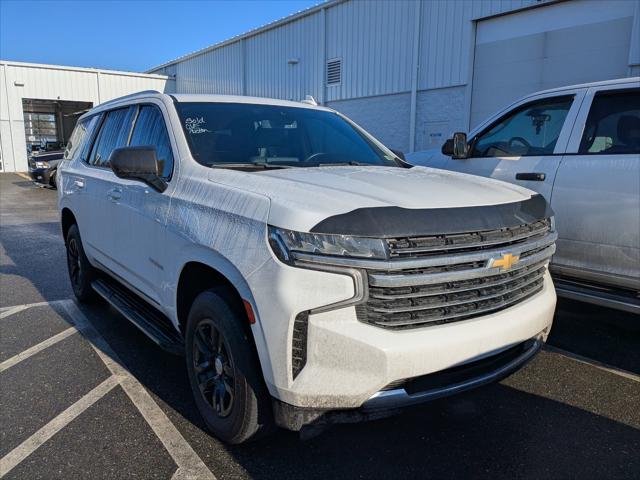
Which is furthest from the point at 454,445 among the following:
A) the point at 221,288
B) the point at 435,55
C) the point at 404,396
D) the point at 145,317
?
the point at 435,55

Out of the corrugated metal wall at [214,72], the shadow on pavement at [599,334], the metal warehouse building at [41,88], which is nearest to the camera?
the shadow on pavement at [599,334]

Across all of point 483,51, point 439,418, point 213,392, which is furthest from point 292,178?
point 483,51

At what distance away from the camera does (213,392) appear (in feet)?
9.41

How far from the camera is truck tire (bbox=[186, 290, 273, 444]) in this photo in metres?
2.48

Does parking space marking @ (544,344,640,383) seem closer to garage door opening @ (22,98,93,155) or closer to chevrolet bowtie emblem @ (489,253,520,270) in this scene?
chevrolet bowtie emblem @ (489,253,520,270)

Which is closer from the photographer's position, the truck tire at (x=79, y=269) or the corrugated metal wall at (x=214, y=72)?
the truck tire at (x=79, y=269)

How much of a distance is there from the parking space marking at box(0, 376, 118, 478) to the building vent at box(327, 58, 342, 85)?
16.2 m

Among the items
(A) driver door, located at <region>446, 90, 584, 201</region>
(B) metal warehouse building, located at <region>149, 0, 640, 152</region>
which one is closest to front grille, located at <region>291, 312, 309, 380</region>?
(A) driver door, located at <region>446, 90, 584, 201</region>

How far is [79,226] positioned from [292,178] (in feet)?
10.00

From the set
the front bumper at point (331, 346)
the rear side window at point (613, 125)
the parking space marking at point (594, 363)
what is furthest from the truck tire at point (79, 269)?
the rear side window at point (613, 125)

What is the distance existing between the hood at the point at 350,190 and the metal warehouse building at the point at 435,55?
8.98m

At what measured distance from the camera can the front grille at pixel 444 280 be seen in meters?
2.21

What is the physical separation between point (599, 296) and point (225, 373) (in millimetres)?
2832

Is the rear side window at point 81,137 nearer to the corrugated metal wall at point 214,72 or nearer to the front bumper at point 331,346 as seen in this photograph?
the front bumper at point 331,346
